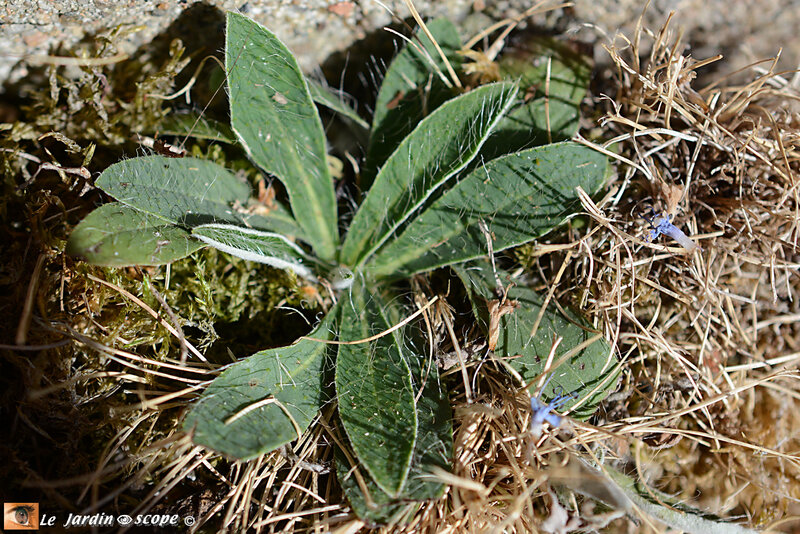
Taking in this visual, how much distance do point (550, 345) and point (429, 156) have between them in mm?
510

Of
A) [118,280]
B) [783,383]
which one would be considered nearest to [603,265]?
[783,383]

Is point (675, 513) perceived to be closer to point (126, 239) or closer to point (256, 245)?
point (256, 245)

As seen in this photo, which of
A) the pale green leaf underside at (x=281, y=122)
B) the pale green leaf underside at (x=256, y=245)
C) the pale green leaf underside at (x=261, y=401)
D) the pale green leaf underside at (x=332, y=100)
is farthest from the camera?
the pale green leaf underside at (x=332, y=100)

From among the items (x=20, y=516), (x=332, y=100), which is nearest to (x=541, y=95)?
(x=332, y=100)

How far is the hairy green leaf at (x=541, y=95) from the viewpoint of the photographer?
1314 mm

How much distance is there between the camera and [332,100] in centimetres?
134

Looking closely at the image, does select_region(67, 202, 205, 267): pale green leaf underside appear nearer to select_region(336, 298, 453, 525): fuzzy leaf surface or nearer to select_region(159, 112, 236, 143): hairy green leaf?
select_region(159, 112, 236, 143): hairy green leaf

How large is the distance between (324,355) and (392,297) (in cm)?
23

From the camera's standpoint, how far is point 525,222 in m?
1.22

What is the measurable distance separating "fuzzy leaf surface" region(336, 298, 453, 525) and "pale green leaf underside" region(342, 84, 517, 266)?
29 cm

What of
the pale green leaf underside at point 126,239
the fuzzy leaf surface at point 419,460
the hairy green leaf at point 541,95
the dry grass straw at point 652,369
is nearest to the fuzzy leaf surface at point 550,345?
the dry grass straw at point 652,369

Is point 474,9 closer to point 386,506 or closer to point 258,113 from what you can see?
point 258,113

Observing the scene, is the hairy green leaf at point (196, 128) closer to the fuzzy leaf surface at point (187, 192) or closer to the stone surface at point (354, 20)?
the fuzzy leaf surface at point (187, 192)

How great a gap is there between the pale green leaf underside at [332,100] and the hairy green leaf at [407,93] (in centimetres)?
5
